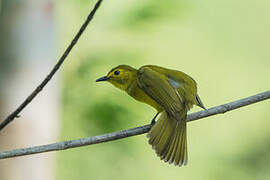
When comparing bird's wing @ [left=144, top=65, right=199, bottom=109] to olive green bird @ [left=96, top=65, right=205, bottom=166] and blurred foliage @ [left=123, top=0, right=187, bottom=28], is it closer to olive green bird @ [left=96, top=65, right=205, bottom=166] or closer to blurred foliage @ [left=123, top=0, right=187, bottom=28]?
olive green bird @ [left=96, top=65, right=205, bottom=166]

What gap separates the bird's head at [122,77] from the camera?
3951 millimetres

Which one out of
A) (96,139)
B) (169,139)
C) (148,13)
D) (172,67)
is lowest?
(172,67)

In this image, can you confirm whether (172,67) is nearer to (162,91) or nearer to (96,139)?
(162,91)

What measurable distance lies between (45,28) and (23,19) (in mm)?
223

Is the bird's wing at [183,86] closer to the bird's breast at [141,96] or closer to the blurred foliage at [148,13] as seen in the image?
the bird's breast at [141,96]

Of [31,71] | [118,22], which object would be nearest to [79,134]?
[31,71]

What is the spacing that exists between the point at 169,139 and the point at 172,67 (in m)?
4.50

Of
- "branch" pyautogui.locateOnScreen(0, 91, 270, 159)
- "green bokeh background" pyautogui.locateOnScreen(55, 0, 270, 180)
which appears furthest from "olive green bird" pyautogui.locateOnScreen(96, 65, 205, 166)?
"green bokeh background" pyautogui.locateOnScreen(55, 0, 270, 180)

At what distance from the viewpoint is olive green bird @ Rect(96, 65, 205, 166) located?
10.6 ft

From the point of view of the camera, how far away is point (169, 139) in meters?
3.33

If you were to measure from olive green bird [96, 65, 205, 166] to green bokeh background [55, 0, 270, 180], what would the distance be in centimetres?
81

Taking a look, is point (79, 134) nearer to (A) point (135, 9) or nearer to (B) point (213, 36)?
(A) point (135, 9)

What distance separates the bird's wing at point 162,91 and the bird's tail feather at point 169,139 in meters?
0.07

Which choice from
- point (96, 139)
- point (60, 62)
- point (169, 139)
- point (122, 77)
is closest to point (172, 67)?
point (122, 77)
